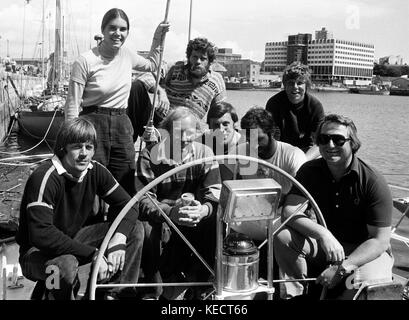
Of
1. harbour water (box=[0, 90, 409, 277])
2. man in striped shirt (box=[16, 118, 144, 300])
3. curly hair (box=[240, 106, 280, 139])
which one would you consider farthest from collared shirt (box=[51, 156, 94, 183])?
harbour water (box=[0, 90, 409, 277])

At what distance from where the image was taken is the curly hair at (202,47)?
4426 mm

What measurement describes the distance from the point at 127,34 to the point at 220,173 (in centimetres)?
144

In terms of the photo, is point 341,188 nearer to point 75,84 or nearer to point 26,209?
point 26,209

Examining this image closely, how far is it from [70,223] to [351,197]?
1746 millimetres

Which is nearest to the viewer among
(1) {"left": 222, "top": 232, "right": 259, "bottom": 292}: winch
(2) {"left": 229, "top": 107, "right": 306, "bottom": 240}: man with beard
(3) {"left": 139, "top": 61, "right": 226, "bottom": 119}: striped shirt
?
(1) {"left": 222, "top": 232, "right": 259, "bottom": 292}: winch

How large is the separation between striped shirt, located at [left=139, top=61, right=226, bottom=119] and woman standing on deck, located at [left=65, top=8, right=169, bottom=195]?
0.52 metres

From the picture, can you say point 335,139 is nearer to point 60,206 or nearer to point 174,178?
point 174,178

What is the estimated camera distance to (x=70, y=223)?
313cm

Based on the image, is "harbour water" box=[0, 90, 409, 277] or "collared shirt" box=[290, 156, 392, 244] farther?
"harbour water" box=[0, 90, 409, 277]

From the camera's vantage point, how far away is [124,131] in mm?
4270

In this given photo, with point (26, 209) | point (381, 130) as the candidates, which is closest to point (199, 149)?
point (26, 209)

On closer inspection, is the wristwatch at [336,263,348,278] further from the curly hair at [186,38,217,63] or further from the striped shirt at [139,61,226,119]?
the curly hair at [186,38,217,63]

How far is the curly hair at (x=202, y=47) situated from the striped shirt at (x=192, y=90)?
0.64ft

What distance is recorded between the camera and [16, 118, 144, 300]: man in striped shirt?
9.39ft
